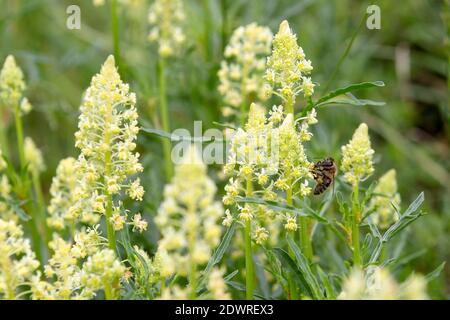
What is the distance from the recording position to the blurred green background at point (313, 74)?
4211mm

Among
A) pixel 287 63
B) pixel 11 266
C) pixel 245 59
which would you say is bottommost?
pixel 11 266

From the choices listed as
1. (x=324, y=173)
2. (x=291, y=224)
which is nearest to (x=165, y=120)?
(x=324, y=173)

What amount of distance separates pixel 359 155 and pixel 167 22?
1.80 metres

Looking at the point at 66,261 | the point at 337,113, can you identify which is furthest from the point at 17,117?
the point at 337,113

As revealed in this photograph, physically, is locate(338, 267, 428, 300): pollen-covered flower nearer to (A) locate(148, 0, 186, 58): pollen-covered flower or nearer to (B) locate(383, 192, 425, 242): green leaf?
(B) locate(383, 192, 425, 242): green leaf

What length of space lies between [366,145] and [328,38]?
2.77 metres

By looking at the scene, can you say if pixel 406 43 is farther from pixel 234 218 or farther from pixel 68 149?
pixel 234 218

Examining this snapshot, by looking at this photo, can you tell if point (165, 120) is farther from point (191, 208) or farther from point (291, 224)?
point (191, 208)

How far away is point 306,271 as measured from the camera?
2439 millimetres

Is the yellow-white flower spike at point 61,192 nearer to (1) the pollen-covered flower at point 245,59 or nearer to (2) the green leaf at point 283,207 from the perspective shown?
(1) the pollen-covered flower at point 245,59

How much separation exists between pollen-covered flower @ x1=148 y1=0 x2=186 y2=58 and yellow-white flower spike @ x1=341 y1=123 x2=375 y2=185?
1.64 meters

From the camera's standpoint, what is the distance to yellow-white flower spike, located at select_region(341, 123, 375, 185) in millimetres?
2494
